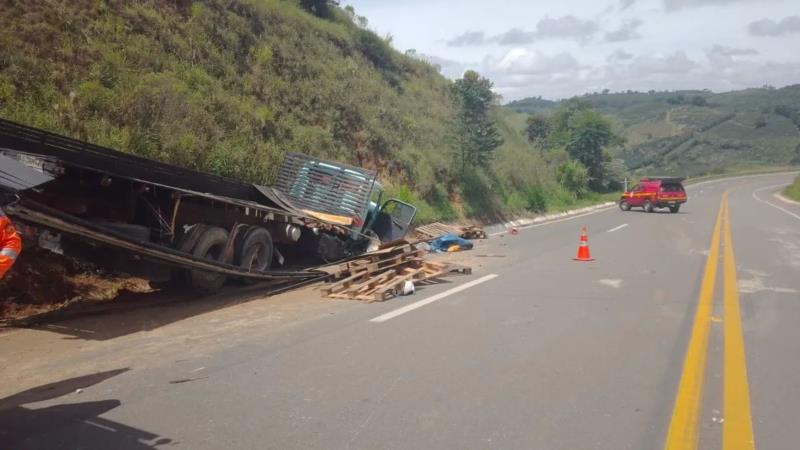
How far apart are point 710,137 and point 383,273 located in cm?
12128

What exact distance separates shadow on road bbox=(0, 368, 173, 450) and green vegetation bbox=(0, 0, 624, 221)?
720 cm

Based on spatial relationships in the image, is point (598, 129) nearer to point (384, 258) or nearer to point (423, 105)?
point (423, 105)

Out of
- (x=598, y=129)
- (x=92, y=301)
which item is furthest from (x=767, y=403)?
(x=598, y=129)

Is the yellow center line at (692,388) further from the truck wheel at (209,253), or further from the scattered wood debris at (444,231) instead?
the scattered wood debris at (444,231)

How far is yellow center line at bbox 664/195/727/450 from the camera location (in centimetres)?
429

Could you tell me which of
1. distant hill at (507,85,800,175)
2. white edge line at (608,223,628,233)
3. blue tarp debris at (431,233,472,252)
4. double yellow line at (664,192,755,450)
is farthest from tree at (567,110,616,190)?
distant hill at (507,85,800,175)

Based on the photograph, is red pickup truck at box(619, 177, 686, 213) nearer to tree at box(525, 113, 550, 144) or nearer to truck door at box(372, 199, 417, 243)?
truck door at box(372, 199, 417, 243)

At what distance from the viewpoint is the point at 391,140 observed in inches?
908

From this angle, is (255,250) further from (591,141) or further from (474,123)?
(591,141)

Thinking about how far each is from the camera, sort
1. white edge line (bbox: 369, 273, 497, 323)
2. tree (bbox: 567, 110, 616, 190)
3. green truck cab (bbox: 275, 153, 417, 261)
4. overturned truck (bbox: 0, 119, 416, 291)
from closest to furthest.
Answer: overturned truck (bbox: 0, 119, 416, 291)
white edge line (bbox: 369, 273, 497, 323)
green truck cab (bbox: 275, 153, 417, 261)
tree (bbox: 567, 110, 616, 190)

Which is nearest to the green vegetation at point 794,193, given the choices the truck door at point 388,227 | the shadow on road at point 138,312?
the truck door at point 388,227

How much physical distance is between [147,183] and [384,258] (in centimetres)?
413

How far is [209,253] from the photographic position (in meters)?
9.02

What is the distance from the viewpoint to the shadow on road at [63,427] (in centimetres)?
409
